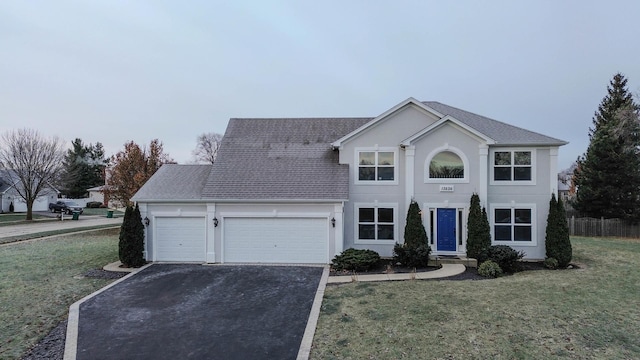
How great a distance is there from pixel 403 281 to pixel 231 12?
1578cm

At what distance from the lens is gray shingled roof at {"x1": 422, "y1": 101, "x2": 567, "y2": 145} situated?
47.1 ft

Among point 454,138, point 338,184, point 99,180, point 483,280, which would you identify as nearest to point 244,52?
point 338,184

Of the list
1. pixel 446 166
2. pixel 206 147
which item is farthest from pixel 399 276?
pixel 206 147

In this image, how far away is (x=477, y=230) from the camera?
13.7 metres

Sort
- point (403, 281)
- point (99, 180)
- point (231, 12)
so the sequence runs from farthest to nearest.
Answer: point (99, 180) < point (231, 12) < point (403, 281)

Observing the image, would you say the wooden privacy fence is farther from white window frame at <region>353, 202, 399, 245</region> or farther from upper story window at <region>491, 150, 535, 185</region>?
white window frame at <region>353, 202, 399, 245</region>

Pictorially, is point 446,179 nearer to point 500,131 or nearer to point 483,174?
point 483,174

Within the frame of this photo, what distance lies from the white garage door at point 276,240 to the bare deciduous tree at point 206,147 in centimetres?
4915

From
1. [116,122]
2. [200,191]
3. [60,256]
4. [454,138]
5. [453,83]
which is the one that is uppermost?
[453,83]

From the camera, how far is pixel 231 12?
1744 cm

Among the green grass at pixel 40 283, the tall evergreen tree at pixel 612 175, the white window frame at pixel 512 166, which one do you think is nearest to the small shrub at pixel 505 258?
the white window frame at pixel 512 166

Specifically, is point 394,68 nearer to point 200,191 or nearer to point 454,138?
point 454,138

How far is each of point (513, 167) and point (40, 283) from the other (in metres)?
18.9

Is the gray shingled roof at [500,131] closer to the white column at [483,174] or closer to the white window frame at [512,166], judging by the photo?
the white window frame at [512,166]
